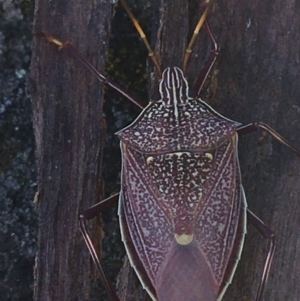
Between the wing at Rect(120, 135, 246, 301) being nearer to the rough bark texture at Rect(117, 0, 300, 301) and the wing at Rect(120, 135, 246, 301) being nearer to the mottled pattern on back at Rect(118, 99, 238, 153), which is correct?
the mottled pattern on back at Rect(118, 99, 238, 153)

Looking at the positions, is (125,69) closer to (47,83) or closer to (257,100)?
(47,83)

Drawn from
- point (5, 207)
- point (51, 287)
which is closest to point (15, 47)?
point (5, 207)

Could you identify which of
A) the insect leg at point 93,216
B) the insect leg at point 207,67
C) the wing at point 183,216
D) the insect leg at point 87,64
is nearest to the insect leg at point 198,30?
the insect leg at point 207,67

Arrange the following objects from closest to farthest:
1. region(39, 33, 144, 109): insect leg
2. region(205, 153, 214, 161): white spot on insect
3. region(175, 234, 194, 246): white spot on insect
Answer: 1. region(175, 234, 194, 246): white spot on insect
2. region(205, 153, 214, 161): white spot on insect
3. region(39, 33, 144, 109): insect leg

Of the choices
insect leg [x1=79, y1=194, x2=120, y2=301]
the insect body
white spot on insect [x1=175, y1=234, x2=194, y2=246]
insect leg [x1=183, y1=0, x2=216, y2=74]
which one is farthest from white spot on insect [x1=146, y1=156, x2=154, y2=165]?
insect leg [x1=183, y1=0, x2=216, y2=74]

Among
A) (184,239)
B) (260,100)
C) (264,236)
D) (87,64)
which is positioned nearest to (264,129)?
(260,100)

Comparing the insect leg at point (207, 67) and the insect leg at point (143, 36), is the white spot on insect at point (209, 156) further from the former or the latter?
the insect leg at point (143, 36)

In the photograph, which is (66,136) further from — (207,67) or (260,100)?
(260,100)
